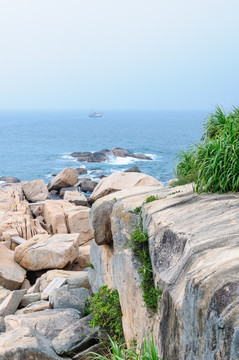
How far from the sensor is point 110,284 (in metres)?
11.2

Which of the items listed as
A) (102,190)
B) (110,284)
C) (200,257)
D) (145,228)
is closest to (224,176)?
(145,228)

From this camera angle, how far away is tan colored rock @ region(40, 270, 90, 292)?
1366cm

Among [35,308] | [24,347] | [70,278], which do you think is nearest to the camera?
[24,347]

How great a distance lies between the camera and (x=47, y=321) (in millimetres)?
10820

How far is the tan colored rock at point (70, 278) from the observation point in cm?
1366

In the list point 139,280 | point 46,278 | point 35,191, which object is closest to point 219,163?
point 139,280

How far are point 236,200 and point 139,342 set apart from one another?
336 cm

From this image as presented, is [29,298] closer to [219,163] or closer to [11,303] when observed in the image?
[11,303]

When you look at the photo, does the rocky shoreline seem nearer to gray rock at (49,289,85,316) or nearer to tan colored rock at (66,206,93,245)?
gray rock at (49,289,85,316)

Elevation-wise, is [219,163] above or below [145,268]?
above

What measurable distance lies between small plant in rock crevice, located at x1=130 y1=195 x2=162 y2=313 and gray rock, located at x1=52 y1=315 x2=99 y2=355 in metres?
2.80

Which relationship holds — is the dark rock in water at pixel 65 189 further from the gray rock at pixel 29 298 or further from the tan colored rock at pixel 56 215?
the gray rock at pixel 29 298

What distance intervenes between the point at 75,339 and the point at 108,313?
101 cm

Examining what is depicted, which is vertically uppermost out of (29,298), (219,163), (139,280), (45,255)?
(219,163)
